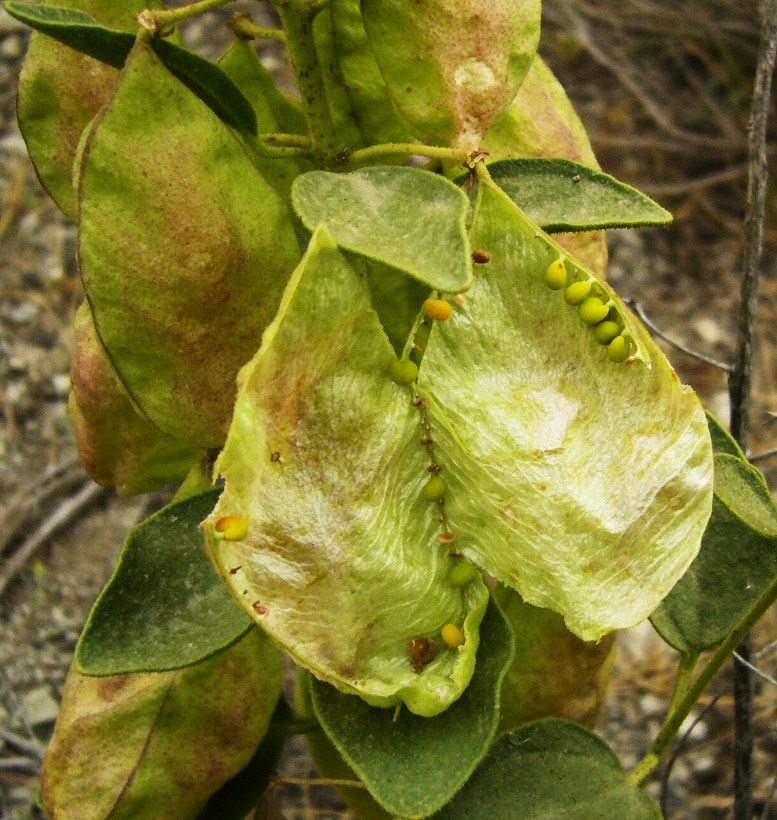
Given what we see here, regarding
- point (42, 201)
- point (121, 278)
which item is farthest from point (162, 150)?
point (42, 201)

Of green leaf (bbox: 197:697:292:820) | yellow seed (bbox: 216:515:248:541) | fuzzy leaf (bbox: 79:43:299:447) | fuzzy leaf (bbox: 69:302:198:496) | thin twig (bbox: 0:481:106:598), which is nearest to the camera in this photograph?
yellow seed (bbox: 216:515:248:541)

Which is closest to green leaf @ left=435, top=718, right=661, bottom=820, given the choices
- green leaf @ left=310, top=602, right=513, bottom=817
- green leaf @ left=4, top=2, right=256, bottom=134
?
green leaf @ left=310, top=602, right=513, bottom=817

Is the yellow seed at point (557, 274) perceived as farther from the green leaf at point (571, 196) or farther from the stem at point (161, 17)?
the stem at point (161, 17)

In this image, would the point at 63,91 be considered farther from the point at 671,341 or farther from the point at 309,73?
the point at 671,341

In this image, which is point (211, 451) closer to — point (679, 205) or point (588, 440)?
point (588, 440)

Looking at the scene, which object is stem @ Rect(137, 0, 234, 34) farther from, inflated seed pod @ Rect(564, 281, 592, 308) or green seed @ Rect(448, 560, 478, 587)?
green seed @ Rect(448, 560, 478, 587)

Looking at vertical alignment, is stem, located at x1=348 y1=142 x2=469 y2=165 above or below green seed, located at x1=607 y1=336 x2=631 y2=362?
above
